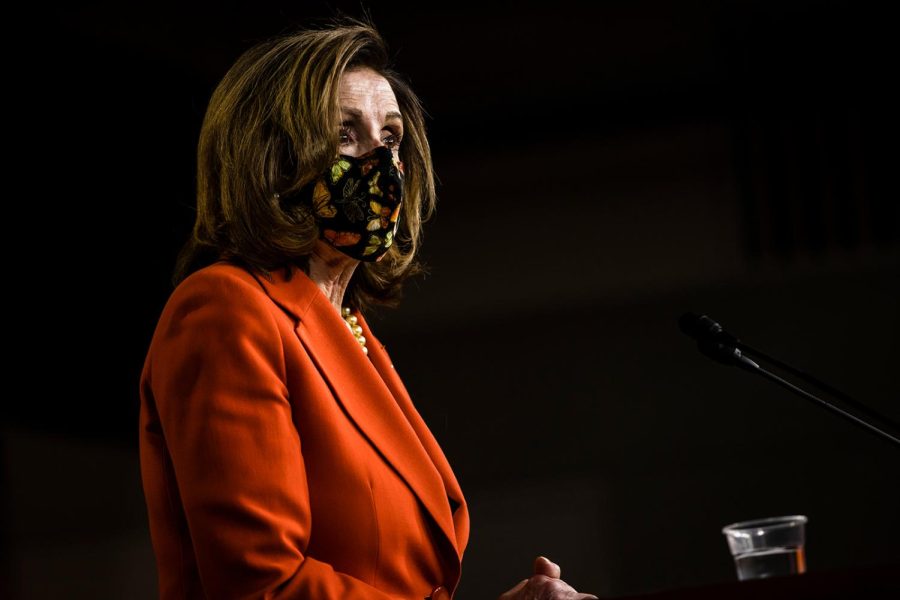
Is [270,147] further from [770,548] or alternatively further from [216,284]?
[770,548]

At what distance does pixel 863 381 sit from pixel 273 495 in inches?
126

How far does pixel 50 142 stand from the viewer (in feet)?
10.1

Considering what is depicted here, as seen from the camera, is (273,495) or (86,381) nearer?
(273,495)

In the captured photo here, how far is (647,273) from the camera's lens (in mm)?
4098

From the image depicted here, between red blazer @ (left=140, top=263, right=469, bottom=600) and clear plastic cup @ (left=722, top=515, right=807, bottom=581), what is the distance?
0.55m

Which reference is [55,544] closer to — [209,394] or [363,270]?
[363,270]

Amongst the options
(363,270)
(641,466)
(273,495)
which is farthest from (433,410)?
(273,495)

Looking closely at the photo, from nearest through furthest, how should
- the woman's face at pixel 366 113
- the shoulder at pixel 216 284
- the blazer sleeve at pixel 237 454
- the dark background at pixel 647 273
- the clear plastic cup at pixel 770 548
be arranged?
the blazer sleeve at pixel 237 454, the shoulder at pixel 216 284, the woman's face at pixel 366 113, the clear plastic cup at pixel 770 548, the dark background at pixel 647 273

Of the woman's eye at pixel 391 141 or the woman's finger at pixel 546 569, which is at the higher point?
the woman's eye at pixel 391 141

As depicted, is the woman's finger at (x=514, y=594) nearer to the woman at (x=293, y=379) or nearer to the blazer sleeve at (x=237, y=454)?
the woman at (x=293, y=379)

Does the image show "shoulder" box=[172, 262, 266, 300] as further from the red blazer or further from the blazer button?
the blazer button

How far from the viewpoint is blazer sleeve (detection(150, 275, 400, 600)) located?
1.25m

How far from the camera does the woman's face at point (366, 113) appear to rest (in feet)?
5.22

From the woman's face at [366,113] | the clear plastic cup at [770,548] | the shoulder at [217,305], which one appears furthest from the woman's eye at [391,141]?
the clear plastic cup at [770,548]
